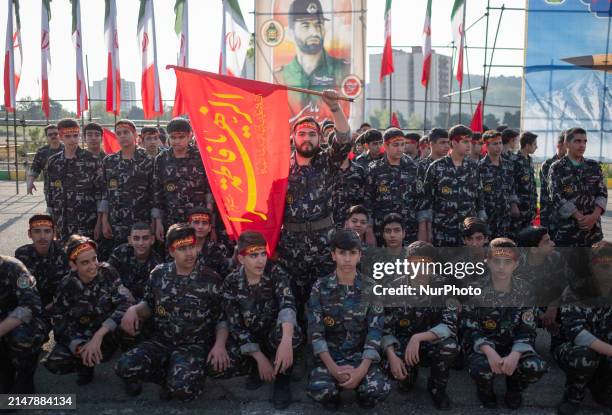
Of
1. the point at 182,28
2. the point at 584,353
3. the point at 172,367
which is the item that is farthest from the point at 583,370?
the point at 182,28

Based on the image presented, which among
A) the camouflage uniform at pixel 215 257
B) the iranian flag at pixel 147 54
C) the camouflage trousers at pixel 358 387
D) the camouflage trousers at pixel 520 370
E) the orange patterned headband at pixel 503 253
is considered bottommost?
the camouflage trousers at pixel 358 387

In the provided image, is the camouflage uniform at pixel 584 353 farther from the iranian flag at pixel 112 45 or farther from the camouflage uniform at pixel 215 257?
the iranian flag at pixel 112 45

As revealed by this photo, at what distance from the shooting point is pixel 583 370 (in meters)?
3.36

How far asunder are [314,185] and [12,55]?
11.6m

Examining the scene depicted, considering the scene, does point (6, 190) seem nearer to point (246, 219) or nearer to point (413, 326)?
point (246, 219)

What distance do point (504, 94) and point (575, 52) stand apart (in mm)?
61193

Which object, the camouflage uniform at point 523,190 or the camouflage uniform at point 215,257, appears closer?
the camouflage uniform at point 215,257

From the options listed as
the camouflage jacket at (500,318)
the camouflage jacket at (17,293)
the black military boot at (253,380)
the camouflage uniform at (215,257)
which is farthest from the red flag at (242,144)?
the camouflage jacket at (500,318)

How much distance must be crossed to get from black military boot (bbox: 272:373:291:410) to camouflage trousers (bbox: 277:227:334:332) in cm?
93

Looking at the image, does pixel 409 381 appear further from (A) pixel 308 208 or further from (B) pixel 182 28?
(B) pixel 182 28

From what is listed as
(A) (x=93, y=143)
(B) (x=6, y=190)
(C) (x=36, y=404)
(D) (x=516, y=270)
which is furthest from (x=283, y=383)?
(B) (x=6, y=190)

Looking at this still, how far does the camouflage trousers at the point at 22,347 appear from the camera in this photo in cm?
363

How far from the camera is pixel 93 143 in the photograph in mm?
5867

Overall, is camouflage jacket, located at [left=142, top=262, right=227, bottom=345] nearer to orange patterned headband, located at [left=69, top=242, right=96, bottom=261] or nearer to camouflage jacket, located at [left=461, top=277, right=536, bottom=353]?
orange patterned headband, located at [left=69, top=242, right=96, bottom=261]
